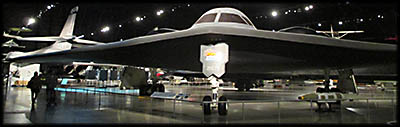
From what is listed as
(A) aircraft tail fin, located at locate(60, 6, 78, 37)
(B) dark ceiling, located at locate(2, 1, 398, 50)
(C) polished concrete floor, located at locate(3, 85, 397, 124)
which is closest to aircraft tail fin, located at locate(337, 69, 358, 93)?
(C) polished concrete floor, located at locate(3, 85, 397, 124)

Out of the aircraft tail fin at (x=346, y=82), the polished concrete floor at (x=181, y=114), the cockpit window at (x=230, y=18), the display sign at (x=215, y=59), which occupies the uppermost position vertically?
the cockpit window at (x=230, y=18)

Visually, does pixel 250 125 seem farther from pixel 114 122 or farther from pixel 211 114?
pixel 114 122

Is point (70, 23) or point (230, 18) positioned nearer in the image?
point (230, 18)

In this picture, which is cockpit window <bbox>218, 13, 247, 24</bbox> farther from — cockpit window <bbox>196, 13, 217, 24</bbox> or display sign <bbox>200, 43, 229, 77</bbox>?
display sign <bbox>200, 43, 229, 77</bbox>

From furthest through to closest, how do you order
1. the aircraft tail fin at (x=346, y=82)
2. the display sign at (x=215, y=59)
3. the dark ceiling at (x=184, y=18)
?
the dark ceiling at (x=184, y=18), the aircraft tail fin at (x=346, y=82), the display sign at (x=215, y=59)

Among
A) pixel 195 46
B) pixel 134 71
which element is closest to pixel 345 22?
pixel 134 71

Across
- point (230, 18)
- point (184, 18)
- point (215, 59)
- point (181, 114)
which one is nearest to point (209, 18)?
point (230, 18)

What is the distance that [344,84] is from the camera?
992cm

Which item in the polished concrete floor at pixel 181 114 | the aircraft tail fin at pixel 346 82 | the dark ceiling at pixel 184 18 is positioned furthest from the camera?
the dark ceiling at pixel 184 18

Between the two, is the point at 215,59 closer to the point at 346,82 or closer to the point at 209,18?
the point at 209,18

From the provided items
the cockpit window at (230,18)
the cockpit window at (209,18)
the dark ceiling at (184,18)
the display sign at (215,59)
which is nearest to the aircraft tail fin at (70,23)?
the dark ceiling at (184,18)

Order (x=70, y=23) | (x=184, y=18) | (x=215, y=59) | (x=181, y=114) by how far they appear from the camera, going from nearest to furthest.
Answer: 1. (x=215, y=59)
2. (x=181, y=114)
3. (x=70, y=23)
4. (x=184, y=18)

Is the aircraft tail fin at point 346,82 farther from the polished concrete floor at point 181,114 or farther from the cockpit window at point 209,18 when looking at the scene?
the cockpit window at point 209,18

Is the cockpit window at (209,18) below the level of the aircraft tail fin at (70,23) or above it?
below
